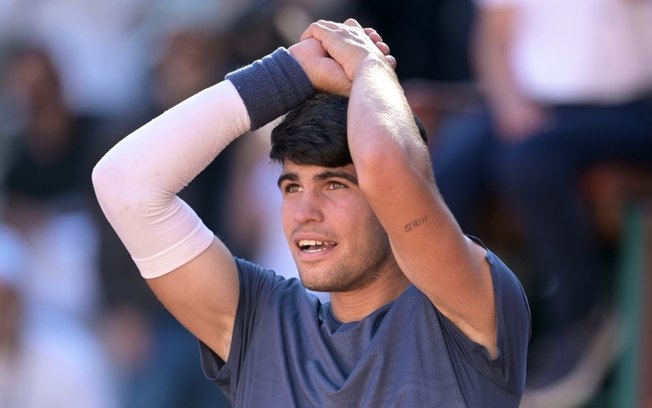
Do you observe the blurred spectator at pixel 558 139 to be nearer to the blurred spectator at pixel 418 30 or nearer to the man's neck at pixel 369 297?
the blurred spectator at pixel 418 30

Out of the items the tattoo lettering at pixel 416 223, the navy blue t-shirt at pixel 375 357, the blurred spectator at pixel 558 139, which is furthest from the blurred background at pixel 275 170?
the tattoo lettering at pixel 416 223

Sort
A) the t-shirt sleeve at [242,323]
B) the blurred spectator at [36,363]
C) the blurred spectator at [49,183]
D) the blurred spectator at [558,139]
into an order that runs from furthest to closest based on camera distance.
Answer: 1. the blurred spectator at [49,183]
2. the blurred spectator at [36,363]
3. the blurred spectator at [558,139]
4. the t-shirt sleeve at [242,323]

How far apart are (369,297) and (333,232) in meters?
0.18

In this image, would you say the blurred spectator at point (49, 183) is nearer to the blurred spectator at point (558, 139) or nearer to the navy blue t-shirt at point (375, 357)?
the blurred spectator at point (558, 139)

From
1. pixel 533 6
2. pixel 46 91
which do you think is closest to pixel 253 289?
pixel 533 6

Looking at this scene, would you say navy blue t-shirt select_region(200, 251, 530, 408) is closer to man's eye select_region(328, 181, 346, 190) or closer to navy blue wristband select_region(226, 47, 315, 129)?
man's eye select_region(328, 181, 346, 190)

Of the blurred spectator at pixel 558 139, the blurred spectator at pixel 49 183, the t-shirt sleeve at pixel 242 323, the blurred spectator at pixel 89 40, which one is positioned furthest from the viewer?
the blurred spectator at pixel 89 40

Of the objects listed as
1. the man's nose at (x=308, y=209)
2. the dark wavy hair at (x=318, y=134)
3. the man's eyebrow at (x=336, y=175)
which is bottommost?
the man's nose at (x=308, y=209)

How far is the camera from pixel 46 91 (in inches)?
266

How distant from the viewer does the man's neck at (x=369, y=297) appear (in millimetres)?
3234

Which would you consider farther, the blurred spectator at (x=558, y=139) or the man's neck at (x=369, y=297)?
the blurred spectator at (x=558, y=139)

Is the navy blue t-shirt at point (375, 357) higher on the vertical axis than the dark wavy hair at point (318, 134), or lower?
lower

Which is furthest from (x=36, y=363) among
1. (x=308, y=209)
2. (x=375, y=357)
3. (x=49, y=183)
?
(x=375, y=357)

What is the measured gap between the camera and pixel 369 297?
10.6 feet
